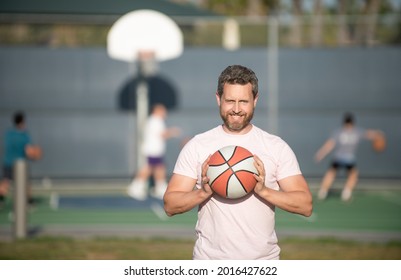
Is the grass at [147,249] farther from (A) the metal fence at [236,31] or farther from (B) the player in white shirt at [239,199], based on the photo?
(A) the metal fence at [236,31]

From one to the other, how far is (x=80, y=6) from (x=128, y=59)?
85.0 inches

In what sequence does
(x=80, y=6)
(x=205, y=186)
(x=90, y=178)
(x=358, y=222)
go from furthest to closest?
(x=90, y=178)
(x=80, y=6)
(x=358, y=222)
(x=205, y=186)

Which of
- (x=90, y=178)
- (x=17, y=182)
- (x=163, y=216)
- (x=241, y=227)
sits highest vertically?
(x=241, y=227)

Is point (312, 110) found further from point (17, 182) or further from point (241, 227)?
point (241, 227)

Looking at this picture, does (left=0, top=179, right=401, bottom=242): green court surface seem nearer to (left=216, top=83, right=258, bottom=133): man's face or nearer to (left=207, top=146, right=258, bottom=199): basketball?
(left=207, top=146, right=258, bottom=199): basketball

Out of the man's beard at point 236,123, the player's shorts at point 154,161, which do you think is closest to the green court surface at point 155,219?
the player's shorts at point 154,161

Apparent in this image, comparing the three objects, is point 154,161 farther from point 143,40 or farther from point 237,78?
point 237,78

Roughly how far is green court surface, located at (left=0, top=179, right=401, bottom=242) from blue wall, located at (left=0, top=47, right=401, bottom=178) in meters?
4.81

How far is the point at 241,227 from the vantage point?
5.83 m

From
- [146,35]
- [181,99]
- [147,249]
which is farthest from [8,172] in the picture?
[181,99]

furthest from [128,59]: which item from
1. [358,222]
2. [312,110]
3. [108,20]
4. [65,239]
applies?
[65,239]

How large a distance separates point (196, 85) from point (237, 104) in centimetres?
2534

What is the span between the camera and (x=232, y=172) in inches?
225

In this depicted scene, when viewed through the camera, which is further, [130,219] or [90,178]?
[90,178]
